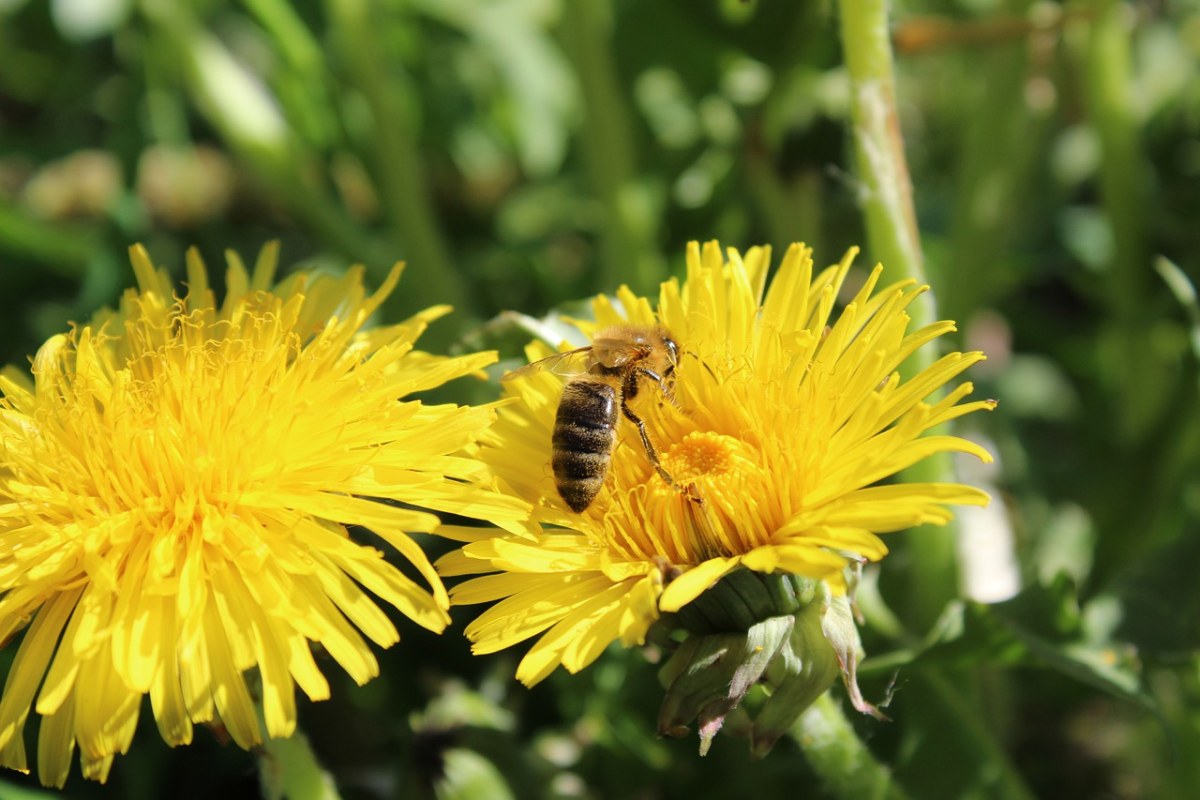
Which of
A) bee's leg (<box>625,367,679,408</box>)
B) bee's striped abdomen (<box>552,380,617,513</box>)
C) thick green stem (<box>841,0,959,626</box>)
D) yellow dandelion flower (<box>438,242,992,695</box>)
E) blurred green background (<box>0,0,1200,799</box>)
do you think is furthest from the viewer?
blurred green background (<box>0,0,1200,799</box>)

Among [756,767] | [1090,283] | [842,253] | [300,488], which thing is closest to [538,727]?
[756,767]

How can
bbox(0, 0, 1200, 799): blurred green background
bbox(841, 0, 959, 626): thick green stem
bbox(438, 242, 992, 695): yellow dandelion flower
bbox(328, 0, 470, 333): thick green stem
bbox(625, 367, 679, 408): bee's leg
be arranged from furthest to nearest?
bbox(328, 0, 470, 333): thick green stem < bbox(0, 0, 1200, 799): blurred green background < bbox(841, 0, 959, 626): thick green stem < bbox(625, 367, 679, 408): bee's leg < bbox(438, 242, 992, 695): yellow dandelion flower

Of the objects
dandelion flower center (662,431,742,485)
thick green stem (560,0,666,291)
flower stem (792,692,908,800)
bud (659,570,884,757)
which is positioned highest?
thick green stem (560,0,666,291)

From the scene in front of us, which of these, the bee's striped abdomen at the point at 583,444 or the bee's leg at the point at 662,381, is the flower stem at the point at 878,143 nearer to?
the bee's leg at the point at 662,381

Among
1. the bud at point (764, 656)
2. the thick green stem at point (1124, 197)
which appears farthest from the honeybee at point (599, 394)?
the thick green stem at point (1124, 197)

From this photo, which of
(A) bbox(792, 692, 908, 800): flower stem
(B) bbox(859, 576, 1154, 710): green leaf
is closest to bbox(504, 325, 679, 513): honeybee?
(A) bbox(792, 692, 908, 800): flower stem

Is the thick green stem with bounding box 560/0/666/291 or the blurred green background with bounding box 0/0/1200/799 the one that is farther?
the thick green stem with bounding box 560/0/666/291

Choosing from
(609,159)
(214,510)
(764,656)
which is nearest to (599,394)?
(764,656)

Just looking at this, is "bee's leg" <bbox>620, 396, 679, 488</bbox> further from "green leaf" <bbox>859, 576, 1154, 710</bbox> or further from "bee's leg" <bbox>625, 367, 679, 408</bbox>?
"green leaf" <bbox>859, 576, 1154, 710</bbox>

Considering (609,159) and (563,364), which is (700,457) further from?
(609,159)
